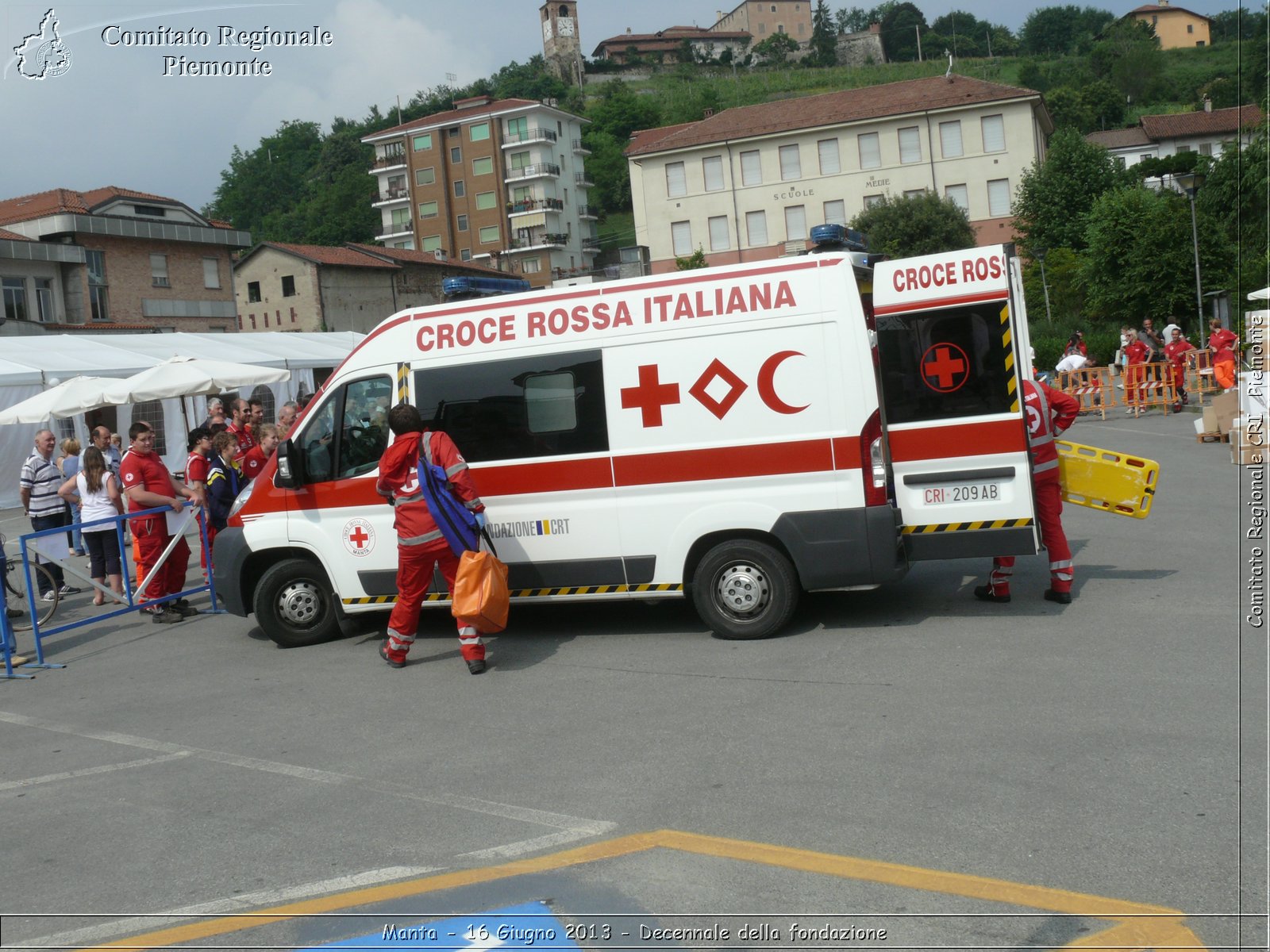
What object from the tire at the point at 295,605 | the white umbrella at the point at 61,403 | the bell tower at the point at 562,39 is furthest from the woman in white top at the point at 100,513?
the bell tower at the point at 562,39

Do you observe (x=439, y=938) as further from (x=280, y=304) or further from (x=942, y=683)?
(x=280, y=304)

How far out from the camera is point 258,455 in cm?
1246

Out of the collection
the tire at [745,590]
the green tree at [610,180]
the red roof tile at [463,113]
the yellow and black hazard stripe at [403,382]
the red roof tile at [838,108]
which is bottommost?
the tire at [745,590]

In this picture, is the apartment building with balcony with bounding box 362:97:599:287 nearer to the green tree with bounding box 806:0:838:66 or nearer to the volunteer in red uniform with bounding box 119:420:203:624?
the green tree with bounding box 806:0:838:66

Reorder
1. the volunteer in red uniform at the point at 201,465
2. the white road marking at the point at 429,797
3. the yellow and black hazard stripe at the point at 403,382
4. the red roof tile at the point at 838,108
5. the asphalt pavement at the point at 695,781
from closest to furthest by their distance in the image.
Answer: the asphalt pavement at the point at 695,781 < the white road marking at the point at 429,797 < the yellow and black hazard stripe at the point at 403,382 < the volunteer in red uniform at the point at 201,465 < the red roof tile at the point at 838,108

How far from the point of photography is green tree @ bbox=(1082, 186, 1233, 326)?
4144 centimetres

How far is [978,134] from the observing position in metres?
64.4

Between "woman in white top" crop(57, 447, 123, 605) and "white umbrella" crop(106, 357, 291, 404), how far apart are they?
4.55 meters

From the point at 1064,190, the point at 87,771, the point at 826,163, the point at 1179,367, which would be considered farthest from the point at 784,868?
the point at 826,163

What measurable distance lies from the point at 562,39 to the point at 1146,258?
381ft

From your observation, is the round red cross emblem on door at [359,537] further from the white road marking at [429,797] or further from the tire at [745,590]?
the tire at [745,590]

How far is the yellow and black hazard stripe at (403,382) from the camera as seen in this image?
29.1 feet

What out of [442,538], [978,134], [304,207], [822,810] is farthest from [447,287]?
[304,207]

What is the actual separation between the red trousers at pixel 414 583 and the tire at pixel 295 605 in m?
1.36
